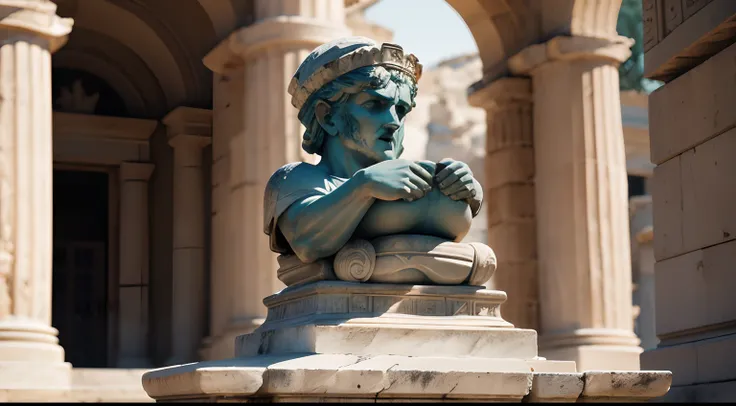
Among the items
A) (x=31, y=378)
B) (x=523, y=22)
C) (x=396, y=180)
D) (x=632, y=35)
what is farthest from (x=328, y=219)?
(x=632, y=35)

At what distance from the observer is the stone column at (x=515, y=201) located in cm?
1703

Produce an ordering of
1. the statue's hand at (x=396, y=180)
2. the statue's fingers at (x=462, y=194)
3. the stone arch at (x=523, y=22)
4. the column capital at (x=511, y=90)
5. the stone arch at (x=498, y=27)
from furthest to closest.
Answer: the stone arch at (x=498, y=27)
the column capital at (x=511, y=90)
the stone arch at (x=523, y=22)
the statue's fingers at (x=462, y=194)
the statue's hand at (x=396, y=180)

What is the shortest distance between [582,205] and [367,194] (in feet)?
33.0

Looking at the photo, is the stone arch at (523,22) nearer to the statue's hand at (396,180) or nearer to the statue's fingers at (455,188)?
the statue's fingers at (455,188)

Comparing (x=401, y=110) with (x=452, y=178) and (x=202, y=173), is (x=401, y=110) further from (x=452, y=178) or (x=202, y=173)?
(x=202, y=173)

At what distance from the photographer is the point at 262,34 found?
14.4 metres

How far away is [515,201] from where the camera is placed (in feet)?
57.0

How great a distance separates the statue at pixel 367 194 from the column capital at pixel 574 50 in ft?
30.9

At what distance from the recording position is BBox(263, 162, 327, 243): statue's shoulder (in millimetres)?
6723

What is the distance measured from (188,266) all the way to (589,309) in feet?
20.2

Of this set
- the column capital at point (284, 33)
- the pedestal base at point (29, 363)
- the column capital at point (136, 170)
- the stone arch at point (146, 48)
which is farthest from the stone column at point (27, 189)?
the column capital at point (136, 170)

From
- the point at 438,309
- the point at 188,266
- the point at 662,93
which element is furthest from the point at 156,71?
the point at 438,309

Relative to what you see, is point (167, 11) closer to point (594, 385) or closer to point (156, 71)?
point (156, 71)

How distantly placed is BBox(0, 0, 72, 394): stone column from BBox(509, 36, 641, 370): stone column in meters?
6.38
